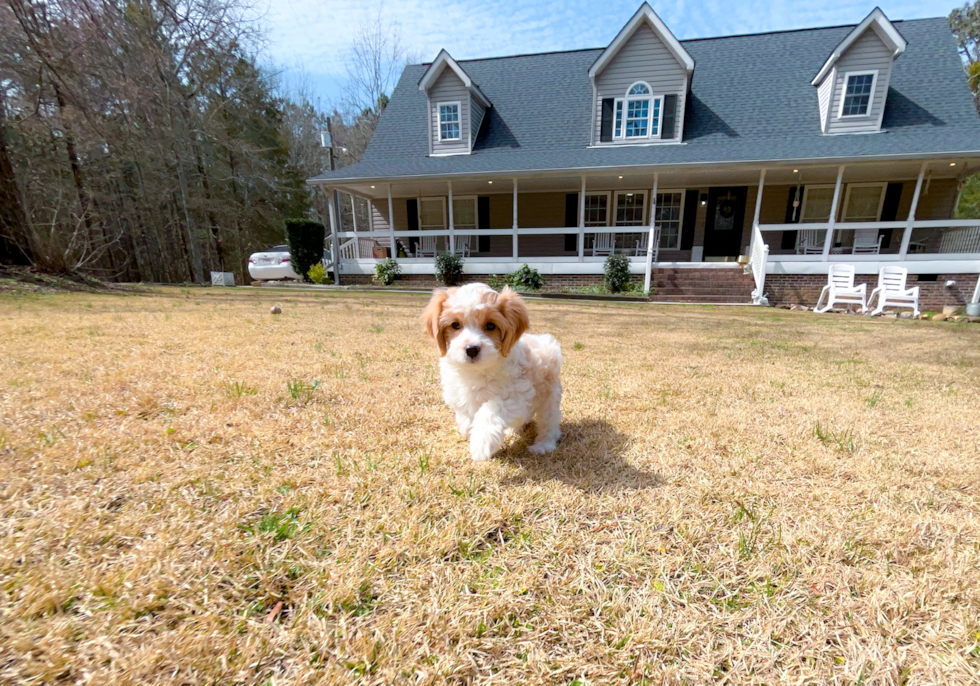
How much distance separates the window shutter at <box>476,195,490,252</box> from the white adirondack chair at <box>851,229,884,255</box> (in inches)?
529

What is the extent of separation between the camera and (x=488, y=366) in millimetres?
2348

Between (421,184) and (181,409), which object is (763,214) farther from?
(181,409)

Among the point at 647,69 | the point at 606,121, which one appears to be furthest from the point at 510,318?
the point at 647,69

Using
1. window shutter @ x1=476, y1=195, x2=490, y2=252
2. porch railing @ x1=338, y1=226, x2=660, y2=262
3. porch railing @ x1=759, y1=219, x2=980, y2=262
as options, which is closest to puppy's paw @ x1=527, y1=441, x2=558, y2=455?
porch railing @ x1=338, y1=226, x2=660, y2=262

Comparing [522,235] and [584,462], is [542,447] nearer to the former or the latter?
[584,462]

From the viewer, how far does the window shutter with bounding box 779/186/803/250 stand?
15.2 metres

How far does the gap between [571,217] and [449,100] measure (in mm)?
6849

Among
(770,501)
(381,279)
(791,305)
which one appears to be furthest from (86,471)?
(791,305)

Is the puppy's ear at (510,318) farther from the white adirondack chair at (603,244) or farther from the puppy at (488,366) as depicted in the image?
the white adirondack chair at (603,244)

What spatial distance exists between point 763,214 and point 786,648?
1850cm

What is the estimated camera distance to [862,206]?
15008 mm

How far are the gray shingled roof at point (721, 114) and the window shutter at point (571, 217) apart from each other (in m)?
1.90

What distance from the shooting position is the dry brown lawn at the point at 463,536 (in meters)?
1.21

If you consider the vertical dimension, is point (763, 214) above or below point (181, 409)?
above
